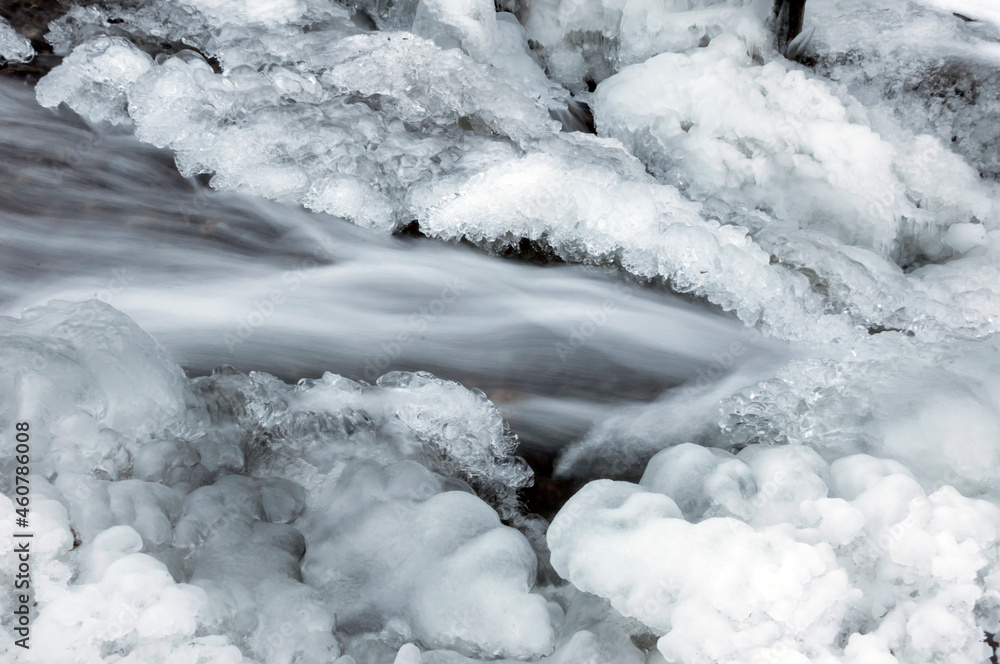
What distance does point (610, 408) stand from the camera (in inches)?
102

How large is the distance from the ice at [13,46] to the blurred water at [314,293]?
0.80 ft

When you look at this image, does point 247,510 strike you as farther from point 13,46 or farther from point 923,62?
point 923,62

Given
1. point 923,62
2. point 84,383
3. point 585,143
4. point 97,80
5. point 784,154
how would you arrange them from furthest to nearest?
point 923,62, point 784,154, point 585,143, point 97,80, point 84,383

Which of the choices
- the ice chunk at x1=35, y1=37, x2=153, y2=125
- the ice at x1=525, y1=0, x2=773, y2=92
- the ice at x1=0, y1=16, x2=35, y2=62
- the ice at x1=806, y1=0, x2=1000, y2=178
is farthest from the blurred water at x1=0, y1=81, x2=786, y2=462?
the ice at x1=806, y1=0, x2=1000, y2=178

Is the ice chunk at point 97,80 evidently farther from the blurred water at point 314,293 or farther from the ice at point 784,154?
the ice at point 784,154

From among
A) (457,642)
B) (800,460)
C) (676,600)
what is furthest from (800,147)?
(457,642)

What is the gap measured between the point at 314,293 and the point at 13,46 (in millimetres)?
1693

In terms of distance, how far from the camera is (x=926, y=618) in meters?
1.67

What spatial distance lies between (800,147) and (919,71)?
105 cm

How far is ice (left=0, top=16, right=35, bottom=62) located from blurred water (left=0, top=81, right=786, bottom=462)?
24 centimetres

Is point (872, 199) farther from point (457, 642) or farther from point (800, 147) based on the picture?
point (457, 642)

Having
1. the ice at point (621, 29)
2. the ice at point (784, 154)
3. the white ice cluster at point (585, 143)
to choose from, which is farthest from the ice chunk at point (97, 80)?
the ice at point (784, 154)

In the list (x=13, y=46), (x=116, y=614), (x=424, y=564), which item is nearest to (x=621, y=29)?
(x=13, y=46)

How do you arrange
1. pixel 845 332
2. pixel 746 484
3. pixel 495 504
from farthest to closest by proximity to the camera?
pixel 845 332 < pixel 495 504 < pixel 746 484
